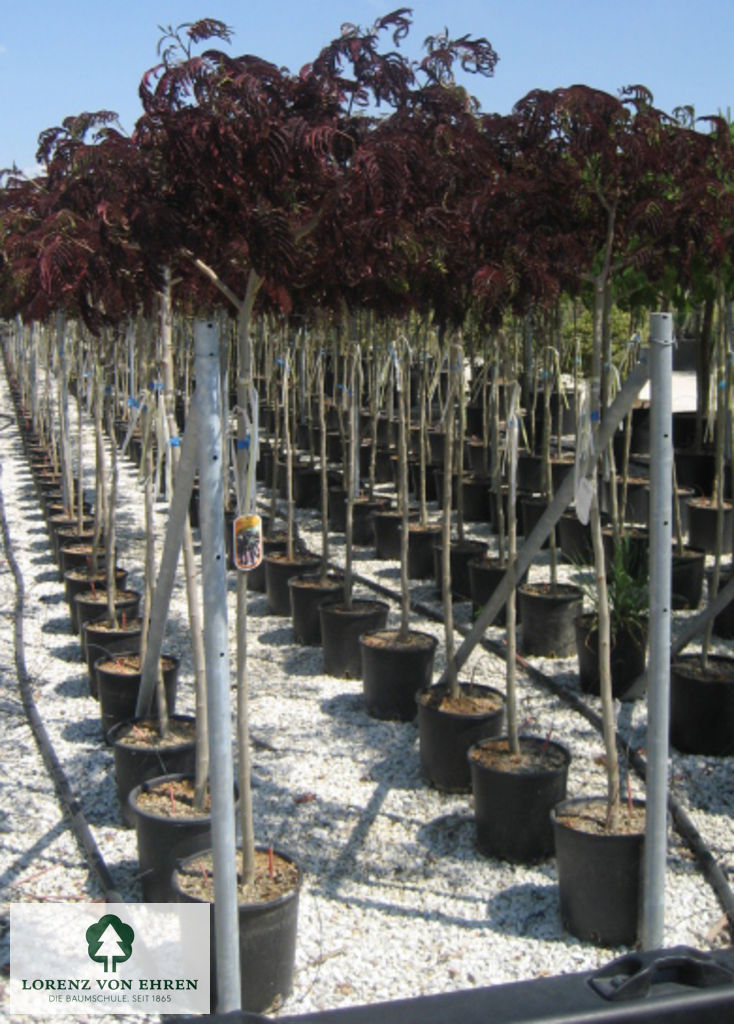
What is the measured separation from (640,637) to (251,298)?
2669mm

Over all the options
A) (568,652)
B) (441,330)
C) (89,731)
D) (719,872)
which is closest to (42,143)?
(441,330)

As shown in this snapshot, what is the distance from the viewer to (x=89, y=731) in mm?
4434

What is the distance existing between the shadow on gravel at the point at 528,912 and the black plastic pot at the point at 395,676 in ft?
4.57

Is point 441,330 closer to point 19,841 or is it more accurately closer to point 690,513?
point 19,841

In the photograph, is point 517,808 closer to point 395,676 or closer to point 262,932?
Answer: point 262,932

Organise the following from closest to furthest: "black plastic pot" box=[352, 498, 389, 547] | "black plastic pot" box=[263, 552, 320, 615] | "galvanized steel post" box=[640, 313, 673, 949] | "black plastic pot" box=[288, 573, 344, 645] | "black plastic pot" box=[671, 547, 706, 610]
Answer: "galvanized steel post" box=[640, 313, 673, 949] < "black plastic pot" box=[288, 573, 344, 645] < "black plastic pot" box=[671, 547, 706, 610] < "black plastic pot" box=[263, 552, 320, 615] < "black plastic pot" box=[352, 498, 389, 547]

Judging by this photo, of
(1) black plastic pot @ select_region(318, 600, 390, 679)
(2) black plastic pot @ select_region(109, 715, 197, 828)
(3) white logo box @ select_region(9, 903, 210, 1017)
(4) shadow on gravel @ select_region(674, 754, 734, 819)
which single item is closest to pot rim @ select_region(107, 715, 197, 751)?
(2) black plastic pot @ select_region(109, 715, 197, 828)

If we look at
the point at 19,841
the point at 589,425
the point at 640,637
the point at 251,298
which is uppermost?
the point at 251,298

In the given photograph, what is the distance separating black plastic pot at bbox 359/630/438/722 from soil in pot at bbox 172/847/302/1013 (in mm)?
1764

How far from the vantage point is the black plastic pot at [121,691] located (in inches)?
169

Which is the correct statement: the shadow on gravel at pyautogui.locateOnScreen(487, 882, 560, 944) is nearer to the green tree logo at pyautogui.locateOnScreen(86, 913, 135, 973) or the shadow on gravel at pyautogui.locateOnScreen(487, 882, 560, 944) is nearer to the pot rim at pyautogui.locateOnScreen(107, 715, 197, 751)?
the green tree logo at pyautogui.locateOnScreen(86, 913, 135, 973)

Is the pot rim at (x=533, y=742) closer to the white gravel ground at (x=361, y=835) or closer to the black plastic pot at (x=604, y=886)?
the white gravel ground at (x=361, y=835)

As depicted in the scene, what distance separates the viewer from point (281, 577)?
6148mm

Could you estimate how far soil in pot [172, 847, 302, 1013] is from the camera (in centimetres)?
257
